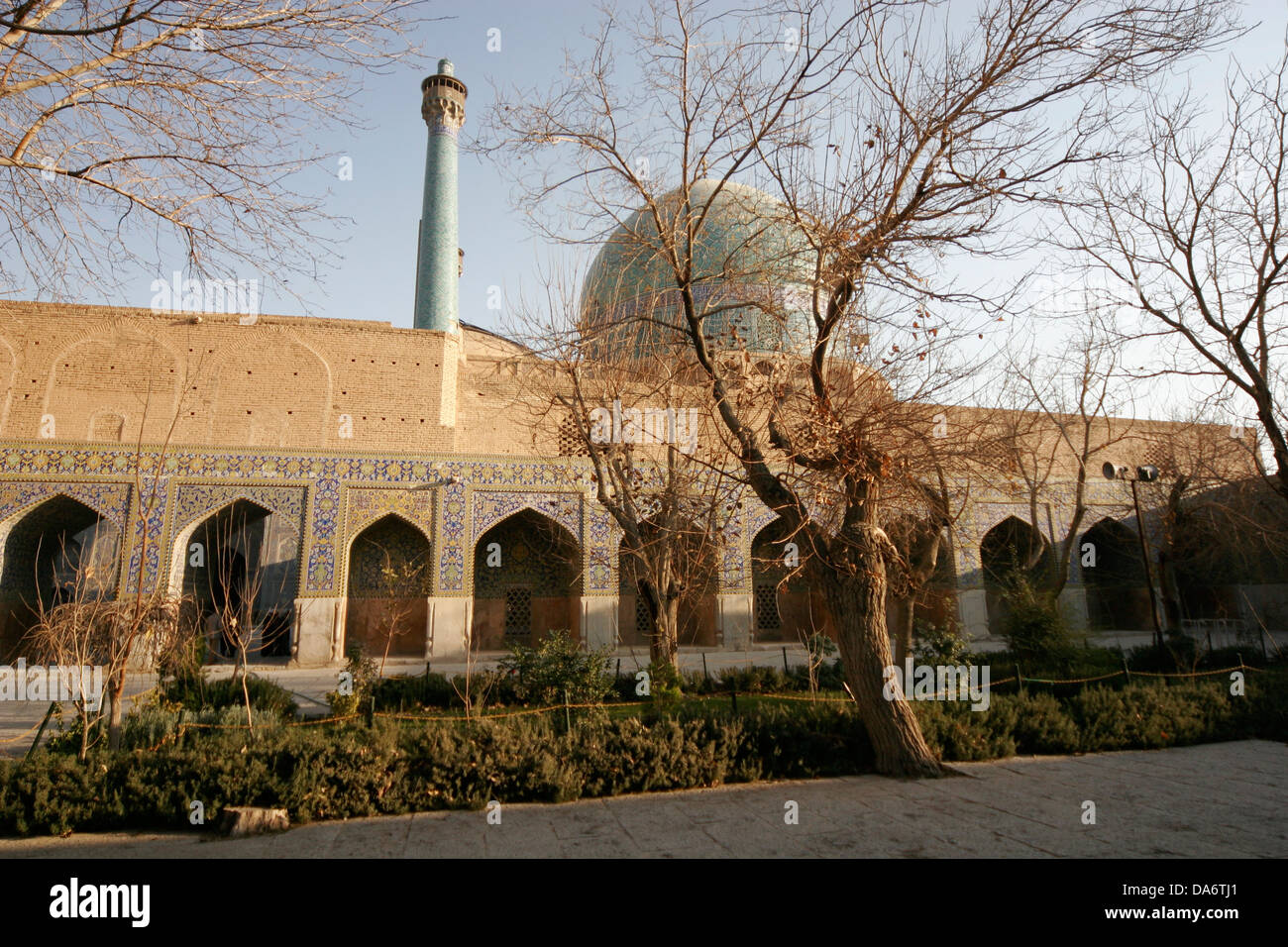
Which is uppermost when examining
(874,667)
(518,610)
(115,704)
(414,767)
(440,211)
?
(440,211)

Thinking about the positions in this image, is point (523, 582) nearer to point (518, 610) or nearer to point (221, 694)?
point (518, 610)

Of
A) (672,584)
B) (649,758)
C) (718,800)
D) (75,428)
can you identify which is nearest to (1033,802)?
(718,800)

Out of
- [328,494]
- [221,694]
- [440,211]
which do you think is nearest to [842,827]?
[221,694]

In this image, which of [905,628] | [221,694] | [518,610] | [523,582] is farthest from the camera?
[523,582]

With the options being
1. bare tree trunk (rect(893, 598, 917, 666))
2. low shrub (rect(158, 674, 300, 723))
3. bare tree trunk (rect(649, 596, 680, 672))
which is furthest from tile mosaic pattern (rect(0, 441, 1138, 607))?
low shrub (rect(158, 674, 300, 723))

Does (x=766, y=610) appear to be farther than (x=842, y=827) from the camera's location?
Yes

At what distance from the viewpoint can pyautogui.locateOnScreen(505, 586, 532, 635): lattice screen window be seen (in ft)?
54.0

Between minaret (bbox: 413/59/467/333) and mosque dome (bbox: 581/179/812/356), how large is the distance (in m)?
9.70

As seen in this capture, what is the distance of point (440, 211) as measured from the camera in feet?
69.6

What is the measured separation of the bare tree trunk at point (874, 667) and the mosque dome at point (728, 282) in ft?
6.22

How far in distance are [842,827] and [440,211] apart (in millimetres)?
20279

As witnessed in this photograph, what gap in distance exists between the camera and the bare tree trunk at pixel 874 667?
Result: 5801mm

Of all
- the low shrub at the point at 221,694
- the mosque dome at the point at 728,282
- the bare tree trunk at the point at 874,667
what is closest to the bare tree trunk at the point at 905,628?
the mosque dome at the point at 728,282

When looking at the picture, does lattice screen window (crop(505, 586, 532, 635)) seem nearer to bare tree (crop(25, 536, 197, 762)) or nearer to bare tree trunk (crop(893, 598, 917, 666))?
bare tree trunk (crop(893, 598, 917, 666))
